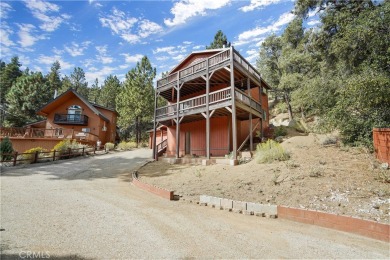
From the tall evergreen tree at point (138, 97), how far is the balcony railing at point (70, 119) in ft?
22.8

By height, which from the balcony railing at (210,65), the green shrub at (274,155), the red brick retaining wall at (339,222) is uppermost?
the balcony railing at (210,65)

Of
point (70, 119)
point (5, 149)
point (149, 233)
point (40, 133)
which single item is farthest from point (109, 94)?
point (149, 233)

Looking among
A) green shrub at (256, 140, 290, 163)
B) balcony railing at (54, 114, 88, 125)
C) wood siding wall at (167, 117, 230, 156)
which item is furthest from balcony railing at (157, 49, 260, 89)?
balcony railing at (54, 114, 88, 125)

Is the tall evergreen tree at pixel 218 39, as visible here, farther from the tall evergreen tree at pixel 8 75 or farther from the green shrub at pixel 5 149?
the tall evergreen tree at pixel 8 75

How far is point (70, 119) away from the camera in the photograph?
99.0 ft

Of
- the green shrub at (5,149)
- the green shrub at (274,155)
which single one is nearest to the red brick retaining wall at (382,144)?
the green shrub at (274,155)

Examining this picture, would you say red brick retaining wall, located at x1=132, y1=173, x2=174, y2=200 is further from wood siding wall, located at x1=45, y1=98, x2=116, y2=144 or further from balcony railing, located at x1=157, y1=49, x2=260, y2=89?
wood siding wall, located at x1=45, y1=98, x2=116, y2=144

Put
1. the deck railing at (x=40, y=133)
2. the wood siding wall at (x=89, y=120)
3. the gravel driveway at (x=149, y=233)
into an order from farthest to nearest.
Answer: the wood siding wall at (x=89, y=120) → the deck railing at (x=40, y=133) → the gravel driveway at (x=149, y=233)

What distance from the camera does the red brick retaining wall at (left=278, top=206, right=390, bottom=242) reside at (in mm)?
4508

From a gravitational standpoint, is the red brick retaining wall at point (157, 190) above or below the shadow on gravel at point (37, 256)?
above

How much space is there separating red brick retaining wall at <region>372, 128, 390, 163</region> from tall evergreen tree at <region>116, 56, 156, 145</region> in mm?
31760

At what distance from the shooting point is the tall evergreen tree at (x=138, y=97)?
35656 millimetres

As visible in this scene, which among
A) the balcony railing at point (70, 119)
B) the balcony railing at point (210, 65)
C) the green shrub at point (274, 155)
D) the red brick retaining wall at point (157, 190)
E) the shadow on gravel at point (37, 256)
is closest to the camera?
the shadow on gravel at point (37, 256)

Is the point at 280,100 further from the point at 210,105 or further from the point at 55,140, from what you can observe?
the point at 55,140
